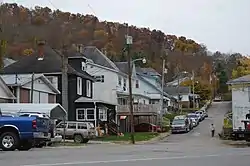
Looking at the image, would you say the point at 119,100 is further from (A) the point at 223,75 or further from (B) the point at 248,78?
(A) the point at 223,75

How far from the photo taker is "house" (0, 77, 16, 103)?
140ft

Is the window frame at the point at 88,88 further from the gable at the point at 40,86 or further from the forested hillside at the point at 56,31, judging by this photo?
the gable at the point at 40,86

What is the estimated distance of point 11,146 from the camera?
23.3 metres

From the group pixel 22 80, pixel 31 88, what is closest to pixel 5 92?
pixel 31 88

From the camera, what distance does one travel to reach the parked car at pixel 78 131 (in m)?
41.8

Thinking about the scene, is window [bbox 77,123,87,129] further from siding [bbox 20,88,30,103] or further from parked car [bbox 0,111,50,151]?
parked car [bbox 0,111,50,151]

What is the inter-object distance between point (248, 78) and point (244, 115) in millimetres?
3904

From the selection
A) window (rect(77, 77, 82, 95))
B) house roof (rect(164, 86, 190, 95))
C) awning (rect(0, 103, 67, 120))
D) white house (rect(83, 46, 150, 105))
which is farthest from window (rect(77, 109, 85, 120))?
house roof (rect(164, 86, 190, 95))

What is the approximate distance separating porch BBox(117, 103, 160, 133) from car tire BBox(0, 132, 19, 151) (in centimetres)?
3971

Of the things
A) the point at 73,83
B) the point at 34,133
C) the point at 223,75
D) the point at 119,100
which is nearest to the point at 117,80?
the point at 119,100

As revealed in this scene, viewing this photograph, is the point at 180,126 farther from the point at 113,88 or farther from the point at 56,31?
the point at 56,31

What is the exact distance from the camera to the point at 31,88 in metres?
46.6

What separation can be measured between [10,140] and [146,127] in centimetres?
4162

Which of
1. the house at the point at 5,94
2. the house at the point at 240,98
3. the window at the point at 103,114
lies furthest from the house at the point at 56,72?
the house at the point at 240,98
